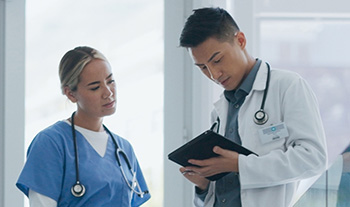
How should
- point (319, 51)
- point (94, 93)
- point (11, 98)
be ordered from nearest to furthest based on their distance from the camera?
1. point (94, 93)
2. point (11, 98)
3. point (319, 51)

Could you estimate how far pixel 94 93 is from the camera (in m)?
2.16

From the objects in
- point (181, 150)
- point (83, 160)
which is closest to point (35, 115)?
point (83, 160)

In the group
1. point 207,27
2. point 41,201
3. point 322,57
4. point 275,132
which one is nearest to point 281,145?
point 275,132

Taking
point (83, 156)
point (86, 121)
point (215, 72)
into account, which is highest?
point (215, 72)

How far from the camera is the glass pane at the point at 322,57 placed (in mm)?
3824

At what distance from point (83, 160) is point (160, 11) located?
4.42 feet

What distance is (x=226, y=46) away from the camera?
6.28ft

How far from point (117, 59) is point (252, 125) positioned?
4.97 feet

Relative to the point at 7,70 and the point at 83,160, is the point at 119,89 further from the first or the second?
the point at 83,160

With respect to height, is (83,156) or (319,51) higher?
(319,51)

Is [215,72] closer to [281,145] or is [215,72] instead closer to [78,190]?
[281,145]

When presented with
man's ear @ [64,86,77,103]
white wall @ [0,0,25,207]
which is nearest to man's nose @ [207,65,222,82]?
man's ear @ [64,86,77,103]

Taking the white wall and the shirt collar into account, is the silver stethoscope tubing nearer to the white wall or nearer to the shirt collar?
the shirt collar

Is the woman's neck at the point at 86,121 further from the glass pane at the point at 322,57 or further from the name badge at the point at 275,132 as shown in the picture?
the glass pane at the point at 322,57
